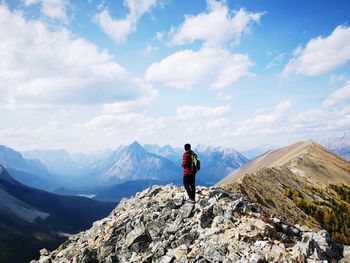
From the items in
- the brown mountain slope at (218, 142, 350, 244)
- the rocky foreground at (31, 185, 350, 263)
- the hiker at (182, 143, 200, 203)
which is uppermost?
the hiker at (182, 143, 200, 203)

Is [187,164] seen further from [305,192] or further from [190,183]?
[305,192]

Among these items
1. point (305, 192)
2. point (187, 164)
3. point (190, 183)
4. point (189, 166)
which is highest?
point (187, 164)

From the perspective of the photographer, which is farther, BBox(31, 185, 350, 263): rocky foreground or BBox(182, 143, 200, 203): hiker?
BBox(182, 143, 200, 203): hiker

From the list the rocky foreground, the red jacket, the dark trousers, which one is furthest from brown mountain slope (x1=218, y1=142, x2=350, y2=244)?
the red jacket

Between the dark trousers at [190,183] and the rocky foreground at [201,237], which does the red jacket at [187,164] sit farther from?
the rocky foreground at [201,237]

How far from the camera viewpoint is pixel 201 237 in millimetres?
28656

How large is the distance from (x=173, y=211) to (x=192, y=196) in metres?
2.58

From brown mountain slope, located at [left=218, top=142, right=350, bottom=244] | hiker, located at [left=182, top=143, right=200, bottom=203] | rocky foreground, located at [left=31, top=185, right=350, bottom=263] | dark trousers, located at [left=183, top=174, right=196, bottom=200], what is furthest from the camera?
brown mountain slope, located at [left=218, top=142, right=350, bottom=244]

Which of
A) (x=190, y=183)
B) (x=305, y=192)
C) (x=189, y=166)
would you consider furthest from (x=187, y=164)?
(x=305, y=192)

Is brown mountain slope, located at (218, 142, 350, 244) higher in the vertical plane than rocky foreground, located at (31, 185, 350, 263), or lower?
lower

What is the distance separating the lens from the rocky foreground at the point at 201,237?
83.2 feet

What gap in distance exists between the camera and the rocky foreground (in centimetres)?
2536

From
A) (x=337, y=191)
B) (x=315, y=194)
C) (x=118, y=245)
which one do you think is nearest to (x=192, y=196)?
(x=118, y=245)

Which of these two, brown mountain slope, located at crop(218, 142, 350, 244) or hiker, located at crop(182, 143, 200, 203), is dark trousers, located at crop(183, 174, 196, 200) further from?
brown mountain slope, located at crop(218, 142, 350, 244)
